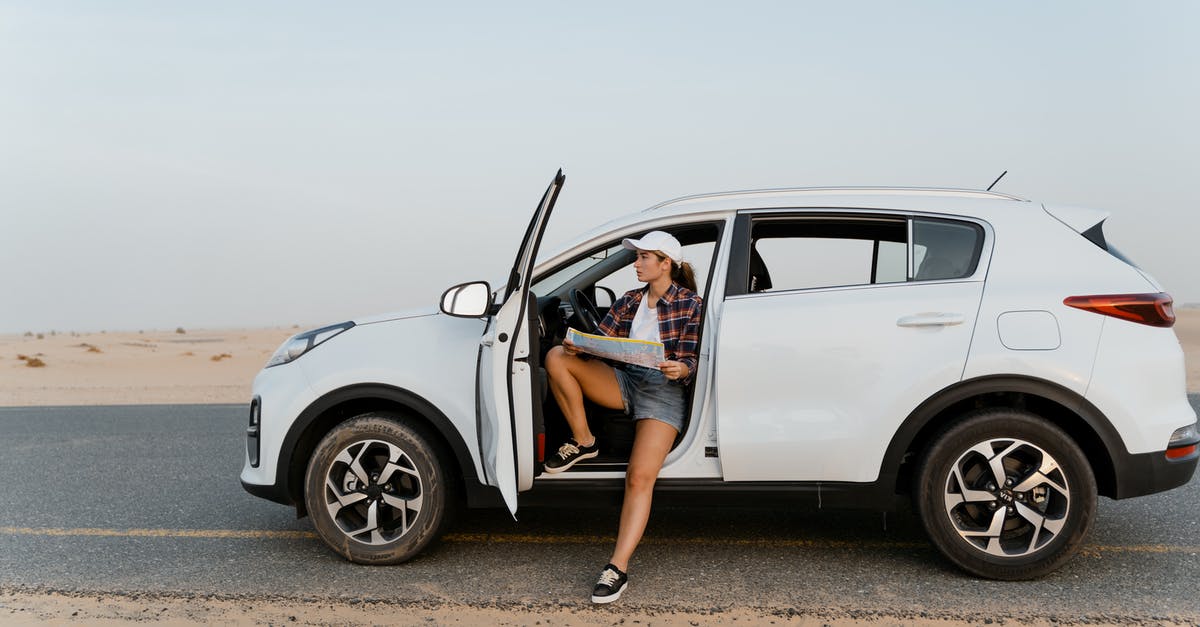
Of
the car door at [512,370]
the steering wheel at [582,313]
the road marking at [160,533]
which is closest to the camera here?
the car door at [512,370]

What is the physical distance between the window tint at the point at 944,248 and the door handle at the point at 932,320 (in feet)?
0.74

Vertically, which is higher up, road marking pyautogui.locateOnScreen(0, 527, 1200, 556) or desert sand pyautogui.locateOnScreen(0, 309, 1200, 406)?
road marking pyautogui.locateOnScreen(0, 527, 1200, 556)

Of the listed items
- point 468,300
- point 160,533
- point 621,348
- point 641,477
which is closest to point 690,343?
point 621,348

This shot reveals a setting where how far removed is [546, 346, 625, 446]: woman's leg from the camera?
428cm

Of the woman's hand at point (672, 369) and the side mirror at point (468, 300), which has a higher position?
the side mirror at point (468, 300)

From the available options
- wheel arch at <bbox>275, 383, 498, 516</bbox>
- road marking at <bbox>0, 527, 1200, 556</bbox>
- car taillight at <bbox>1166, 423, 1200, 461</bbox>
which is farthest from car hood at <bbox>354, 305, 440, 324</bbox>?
car taillight at <bbox>1166, 423, 1200, 461</bbox>

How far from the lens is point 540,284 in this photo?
15.4ft

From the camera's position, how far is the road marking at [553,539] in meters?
4.66

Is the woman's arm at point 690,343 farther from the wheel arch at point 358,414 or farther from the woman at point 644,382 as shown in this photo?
the wheel arch at point 358,414

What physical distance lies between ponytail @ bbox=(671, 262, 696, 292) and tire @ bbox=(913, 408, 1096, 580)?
4.54ft

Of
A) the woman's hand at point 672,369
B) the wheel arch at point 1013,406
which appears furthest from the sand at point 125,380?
the wheel arch at point 1013,406

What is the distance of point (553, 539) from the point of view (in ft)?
16.2

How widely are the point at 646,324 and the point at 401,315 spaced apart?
1.26m

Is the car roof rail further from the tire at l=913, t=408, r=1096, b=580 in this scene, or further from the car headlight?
the car headlight
